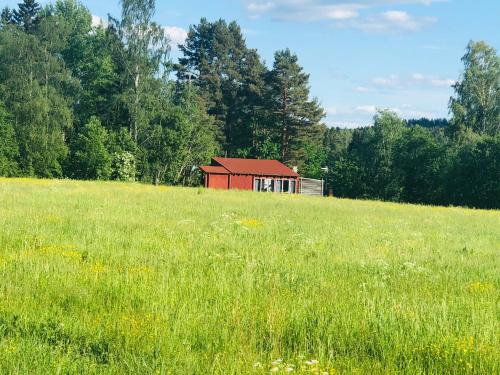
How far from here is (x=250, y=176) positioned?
6309 centimetres

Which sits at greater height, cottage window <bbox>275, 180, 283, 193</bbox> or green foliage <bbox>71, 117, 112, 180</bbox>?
green foliage <bbox>71, 117, 112, 180</bbox>

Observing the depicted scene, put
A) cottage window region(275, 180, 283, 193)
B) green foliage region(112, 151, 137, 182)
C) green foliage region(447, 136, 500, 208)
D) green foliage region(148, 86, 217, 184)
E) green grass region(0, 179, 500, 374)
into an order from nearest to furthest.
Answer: green grass region(0, 179, 500, 374), green foliage region(447, 136, 500, 208), green foliage region(112, 151, 137, 182), green foliage region(148, 86, 217, 184), cottage window region(275, 180, 283, 193)

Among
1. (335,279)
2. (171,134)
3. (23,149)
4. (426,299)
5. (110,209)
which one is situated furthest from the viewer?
(171,134)

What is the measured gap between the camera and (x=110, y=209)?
17.9m

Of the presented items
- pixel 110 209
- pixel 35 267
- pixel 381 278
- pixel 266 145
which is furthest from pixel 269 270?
pixel 266 145

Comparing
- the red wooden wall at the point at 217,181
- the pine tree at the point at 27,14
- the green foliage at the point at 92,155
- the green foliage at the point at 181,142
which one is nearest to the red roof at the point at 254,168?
the red wooden wall at the point at 217,181

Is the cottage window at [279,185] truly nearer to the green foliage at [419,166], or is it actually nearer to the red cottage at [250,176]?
the red cottage at [250,176]

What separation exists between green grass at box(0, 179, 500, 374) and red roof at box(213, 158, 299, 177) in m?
50.5

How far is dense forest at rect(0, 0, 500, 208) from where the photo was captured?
2153 inches

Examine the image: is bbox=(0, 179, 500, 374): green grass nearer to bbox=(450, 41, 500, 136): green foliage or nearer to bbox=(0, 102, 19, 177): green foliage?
bbox=(0, 102, 19, 177): green foliage

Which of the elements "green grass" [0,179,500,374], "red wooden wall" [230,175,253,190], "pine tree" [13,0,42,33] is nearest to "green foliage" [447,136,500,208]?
"red wooden wall" [230,175,253,190]

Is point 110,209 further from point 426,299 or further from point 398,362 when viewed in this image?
point 398,362

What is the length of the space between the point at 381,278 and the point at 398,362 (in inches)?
146

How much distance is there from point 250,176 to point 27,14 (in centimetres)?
4106
